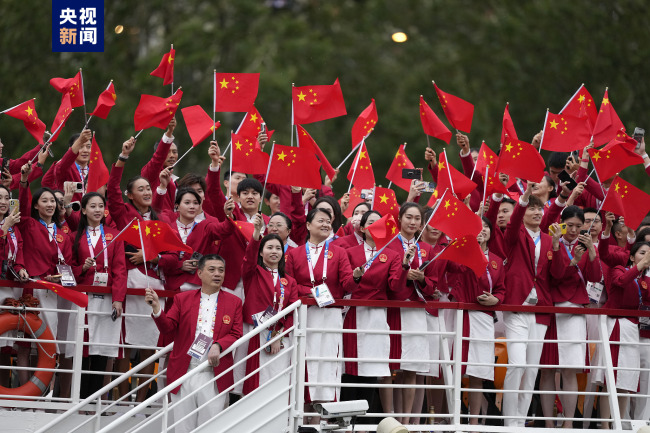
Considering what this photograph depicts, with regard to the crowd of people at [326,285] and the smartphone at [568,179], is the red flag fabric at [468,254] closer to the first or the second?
the crowd of people at [326,285]

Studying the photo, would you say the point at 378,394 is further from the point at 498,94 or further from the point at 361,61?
→ the point at 361,61

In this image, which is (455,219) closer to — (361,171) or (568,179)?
(568,179)

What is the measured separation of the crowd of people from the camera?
32.3 ft

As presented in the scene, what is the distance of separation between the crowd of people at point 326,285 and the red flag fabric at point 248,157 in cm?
15

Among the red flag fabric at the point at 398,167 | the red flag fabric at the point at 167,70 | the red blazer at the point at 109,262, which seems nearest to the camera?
the red blazer at the point at 109,262

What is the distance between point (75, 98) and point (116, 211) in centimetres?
172

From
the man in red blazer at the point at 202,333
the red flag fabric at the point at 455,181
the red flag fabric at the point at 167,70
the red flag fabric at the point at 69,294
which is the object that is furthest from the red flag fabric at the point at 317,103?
the red flag fabric at the point at 69,294

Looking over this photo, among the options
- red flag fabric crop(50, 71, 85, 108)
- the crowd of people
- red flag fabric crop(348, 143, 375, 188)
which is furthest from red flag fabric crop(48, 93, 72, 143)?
red flag fabric crop(348, 143, 375, 188)

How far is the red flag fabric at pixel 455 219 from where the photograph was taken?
10023 mm

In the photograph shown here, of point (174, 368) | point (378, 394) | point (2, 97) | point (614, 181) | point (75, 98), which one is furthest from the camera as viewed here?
point (2, 97)

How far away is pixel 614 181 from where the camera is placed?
1118 cm

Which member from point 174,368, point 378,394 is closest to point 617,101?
point 378,394

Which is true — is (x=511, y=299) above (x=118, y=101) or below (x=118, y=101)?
below

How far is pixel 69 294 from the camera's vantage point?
980 cm
